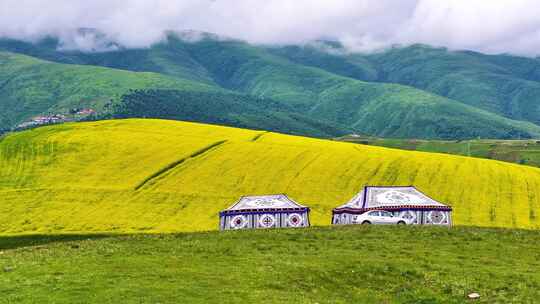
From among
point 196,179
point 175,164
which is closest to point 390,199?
point 196,179

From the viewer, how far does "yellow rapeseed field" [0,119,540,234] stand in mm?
90375

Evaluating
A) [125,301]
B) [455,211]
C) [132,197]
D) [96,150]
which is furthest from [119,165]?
[125,301]

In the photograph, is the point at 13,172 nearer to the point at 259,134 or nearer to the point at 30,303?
the point at 259,134

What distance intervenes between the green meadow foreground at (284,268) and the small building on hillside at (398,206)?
1615 centimetres

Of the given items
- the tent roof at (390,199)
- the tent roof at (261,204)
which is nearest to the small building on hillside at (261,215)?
the tent roof at (261,204)

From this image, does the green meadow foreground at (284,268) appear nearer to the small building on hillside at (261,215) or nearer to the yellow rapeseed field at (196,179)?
the small building on hillside at (261,215)

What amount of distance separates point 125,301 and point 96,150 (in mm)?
99062

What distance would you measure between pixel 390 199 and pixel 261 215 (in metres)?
A: 13.4

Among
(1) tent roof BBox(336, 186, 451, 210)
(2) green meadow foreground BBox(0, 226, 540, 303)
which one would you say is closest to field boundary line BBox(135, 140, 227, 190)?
(1) tent roof BBox(336, 186, 451, 210)

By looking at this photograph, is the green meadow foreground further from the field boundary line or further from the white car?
the field boundary line

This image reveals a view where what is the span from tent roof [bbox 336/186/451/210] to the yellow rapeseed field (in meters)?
16.0

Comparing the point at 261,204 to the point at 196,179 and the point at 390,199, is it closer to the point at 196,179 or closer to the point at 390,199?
the point at 390,199

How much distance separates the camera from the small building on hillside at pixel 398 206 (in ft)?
224

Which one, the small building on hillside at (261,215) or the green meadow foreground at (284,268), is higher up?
the small building on hillside at (261,215)
